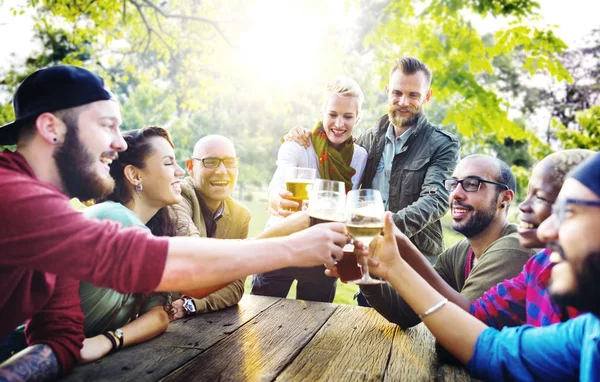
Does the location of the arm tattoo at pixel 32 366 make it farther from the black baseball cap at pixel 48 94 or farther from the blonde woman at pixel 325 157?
the blonde woman at pixel 325 157

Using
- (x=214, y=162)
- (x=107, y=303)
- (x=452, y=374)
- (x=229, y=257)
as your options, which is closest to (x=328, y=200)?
(x=229, y=257)

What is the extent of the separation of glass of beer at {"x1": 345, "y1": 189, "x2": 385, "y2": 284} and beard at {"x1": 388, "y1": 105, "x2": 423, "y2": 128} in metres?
2.09

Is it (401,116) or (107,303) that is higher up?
(401,116)

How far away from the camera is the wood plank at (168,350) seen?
1.72m

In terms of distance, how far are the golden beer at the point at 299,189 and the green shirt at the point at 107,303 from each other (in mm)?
796

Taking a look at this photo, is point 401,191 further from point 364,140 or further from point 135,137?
point 135,137

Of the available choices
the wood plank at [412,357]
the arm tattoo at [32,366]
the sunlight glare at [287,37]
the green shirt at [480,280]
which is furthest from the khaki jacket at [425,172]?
the sunlight glare at [287,37]

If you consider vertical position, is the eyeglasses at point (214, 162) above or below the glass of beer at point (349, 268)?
above

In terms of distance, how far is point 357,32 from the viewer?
71.2ft

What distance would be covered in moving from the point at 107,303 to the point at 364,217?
1.31 m

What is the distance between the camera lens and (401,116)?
3881mm

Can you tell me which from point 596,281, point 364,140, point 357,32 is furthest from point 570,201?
point 357,32

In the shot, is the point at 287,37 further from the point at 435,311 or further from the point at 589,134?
the point at 435,311

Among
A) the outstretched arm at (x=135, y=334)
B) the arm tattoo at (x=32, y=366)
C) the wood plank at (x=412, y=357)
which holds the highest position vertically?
the arm tattoo at (x=32, y=366)
